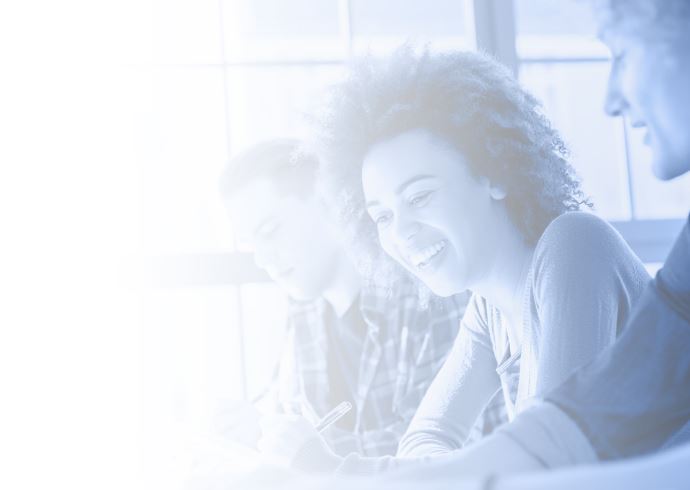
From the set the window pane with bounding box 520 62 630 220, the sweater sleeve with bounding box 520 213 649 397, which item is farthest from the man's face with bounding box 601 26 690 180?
the window pane with bounding box 520 62 630 220

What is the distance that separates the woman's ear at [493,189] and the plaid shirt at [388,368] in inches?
20.5

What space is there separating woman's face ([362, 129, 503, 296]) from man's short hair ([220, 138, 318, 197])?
2.56 ft

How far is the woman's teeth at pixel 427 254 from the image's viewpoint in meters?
1.34

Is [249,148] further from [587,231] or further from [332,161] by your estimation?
[587,231]

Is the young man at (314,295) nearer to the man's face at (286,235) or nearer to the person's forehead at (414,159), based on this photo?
the man's face at (286,235)

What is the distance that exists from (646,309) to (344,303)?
1.41 m

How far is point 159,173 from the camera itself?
2549mm

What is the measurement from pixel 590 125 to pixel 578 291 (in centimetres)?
196

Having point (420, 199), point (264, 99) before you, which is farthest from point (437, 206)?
point (264, 99)

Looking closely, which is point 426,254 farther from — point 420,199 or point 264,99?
point 264,99

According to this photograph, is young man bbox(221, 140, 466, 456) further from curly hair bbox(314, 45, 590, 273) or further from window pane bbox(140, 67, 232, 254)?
curly hair bbox(314, 45, 590, 273)

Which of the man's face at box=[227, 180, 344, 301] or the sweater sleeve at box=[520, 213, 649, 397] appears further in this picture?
the man's face at box=[227, 180, 344, 301]

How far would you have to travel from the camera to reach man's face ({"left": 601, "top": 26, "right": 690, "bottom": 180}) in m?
0.73

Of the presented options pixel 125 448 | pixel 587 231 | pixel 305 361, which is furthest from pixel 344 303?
pixel 587 231
